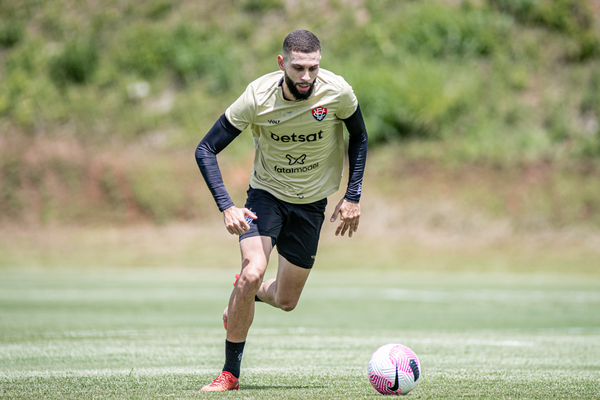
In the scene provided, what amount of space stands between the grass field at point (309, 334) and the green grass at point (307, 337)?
2 centimetres

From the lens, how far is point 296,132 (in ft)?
20.8

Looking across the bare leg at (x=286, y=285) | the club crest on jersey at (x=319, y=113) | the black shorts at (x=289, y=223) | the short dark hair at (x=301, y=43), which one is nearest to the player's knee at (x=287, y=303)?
the bare leg at (x=286, y=285)

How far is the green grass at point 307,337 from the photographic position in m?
5.76

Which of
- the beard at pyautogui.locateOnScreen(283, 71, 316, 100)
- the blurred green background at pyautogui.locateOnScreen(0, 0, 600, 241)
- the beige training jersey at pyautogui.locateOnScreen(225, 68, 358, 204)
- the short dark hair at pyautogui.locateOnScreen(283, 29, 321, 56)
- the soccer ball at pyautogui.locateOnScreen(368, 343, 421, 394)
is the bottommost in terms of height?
the blurred green background at pyautogui.locateOnScreen(0, 0, 600, 241)

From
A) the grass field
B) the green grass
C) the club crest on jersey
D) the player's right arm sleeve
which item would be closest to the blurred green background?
the grass field

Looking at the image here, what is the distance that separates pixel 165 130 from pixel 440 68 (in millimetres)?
13008

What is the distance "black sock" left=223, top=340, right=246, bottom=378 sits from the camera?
18.8ft

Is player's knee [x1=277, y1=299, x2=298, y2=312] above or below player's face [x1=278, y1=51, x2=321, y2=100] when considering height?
below

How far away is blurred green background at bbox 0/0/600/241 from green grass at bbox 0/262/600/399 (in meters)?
7.58

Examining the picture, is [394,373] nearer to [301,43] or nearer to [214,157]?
[214,157]

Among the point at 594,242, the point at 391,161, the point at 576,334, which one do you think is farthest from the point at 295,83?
the point at 391,161

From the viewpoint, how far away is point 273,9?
3791cm

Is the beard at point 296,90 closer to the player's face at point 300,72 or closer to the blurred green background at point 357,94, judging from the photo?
the player's face at point 300,72

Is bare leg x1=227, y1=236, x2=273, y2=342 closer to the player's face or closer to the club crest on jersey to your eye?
the club crest on jersey
